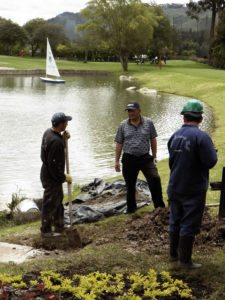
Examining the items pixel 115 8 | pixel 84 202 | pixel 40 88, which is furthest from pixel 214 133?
pixel 115 8

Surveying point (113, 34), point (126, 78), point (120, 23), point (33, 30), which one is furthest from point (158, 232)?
point (33, 30)

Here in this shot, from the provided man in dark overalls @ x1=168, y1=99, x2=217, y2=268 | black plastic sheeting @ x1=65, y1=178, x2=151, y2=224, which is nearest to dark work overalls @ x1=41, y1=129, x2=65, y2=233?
black plastic sheeting @ x1=65, y1=178, x2=151, y2=224

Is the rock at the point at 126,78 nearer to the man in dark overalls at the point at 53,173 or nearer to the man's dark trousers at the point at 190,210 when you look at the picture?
the man in dark overalls at the point at 53,173

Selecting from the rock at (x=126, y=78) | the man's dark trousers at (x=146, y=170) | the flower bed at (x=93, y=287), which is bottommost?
the flower bed at (x=93, y=287)

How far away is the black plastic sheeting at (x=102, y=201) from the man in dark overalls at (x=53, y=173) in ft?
2.25

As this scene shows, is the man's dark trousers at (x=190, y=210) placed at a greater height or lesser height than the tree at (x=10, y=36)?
lesser

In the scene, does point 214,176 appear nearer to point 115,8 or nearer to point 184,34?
point 115,8

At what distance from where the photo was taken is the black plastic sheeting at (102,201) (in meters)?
9.62

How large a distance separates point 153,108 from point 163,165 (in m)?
18.4

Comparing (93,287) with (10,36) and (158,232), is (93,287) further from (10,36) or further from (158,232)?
(10,36)

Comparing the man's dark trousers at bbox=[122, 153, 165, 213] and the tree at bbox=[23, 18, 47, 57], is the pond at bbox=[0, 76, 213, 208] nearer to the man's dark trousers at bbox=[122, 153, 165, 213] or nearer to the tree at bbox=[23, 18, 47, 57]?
the man's dark trousers at bbox=[122, 153, 165, 213]

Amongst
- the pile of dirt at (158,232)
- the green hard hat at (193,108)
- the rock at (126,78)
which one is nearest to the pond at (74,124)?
the pile of dirt at (158,232)

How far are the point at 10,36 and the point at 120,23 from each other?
3563 centimetres

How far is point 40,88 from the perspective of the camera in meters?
47.6
